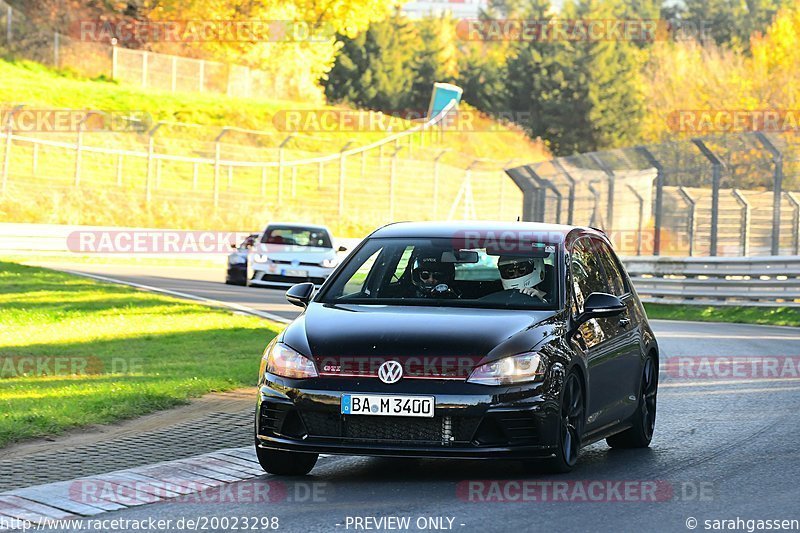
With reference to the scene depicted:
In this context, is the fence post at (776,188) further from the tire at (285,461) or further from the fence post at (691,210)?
the tire at (285,461)

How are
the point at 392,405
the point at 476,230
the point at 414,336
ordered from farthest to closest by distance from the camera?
1. the point at 476,230
2. the point at 414,336
3. the point at 392,405

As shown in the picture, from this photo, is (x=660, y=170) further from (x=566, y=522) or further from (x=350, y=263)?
(x=566, y=522)

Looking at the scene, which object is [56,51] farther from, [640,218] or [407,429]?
[407,429]

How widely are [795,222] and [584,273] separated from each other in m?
16.2

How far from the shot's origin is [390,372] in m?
8.09

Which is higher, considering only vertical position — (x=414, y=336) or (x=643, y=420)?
(x=414, y=336)

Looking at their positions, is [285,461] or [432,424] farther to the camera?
[285,461]

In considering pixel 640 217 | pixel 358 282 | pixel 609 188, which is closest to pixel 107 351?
pixel 358 282

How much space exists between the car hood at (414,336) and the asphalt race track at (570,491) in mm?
696

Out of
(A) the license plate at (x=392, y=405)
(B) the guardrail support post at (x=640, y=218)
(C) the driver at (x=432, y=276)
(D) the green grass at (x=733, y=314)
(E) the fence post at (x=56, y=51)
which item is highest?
(E) the fence post at (x=56, y=51)

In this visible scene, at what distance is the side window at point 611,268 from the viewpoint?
10395 millimetres

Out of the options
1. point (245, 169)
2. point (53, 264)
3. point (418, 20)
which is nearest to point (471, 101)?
point (418, 20)

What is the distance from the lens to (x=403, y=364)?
26.6ft

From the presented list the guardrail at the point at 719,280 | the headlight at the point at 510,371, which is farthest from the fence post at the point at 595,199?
the headlight at the point at 510,371
